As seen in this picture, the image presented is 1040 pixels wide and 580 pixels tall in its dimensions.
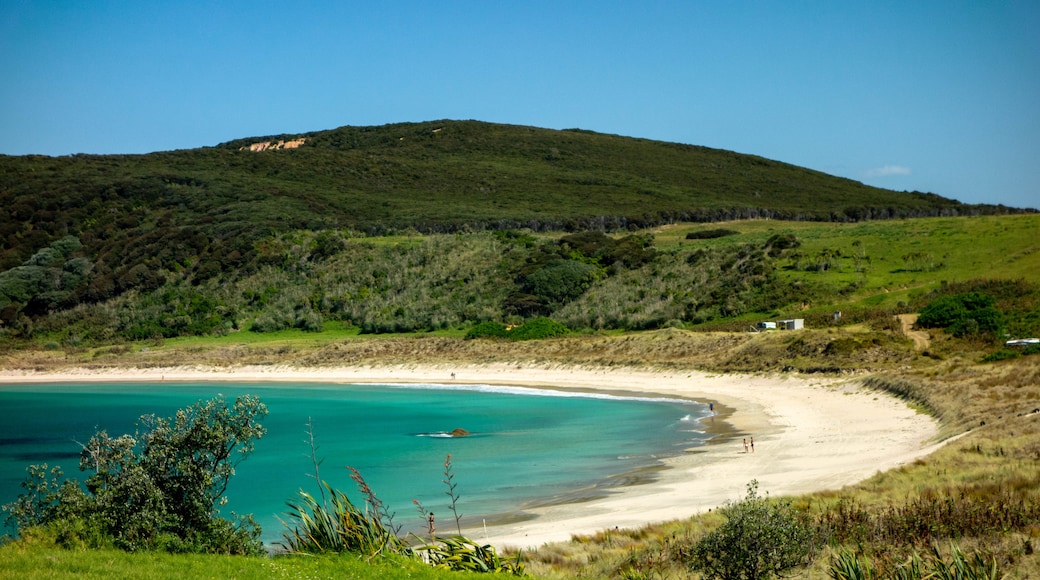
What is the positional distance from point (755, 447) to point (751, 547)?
47.2 ft

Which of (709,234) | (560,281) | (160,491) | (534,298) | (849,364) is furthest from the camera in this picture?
(709,234)

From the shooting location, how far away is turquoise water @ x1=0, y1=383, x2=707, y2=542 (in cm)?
2123

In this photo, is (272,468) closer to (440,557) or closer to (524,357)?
(440,557)

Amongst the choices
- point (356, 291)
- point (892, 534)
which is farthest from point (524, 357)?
point (892, 534)

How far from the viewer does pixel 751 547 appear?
33.3ft

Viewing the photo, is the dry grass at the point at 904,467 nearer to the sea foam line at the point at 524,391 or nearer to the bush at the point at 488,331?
the bush at the point at 488,331

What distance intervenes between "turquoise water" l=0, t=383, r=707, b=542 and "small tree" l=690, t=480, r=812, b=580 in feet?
26.4

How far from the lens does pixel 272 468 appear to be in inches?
1059

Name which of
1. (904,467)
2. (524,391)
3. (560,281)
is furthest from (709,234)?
(904,467)

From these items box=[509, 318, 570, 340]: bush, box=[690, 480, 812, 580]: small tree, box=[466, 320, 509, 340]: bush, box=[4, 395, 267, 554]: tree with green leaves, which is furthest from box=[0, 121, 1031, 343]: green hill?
box=[4, 395, 267, 554]: tree with green leaves

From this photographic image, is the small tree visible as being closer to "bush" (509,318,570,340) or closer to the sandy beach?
the sandy beach

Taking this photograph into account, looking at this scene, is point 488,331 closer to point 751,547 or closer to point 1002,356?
point 1002,356

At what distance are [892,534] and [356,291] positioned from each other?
64305 millimetres

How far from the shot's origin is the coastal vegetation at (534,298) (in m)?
11.3
